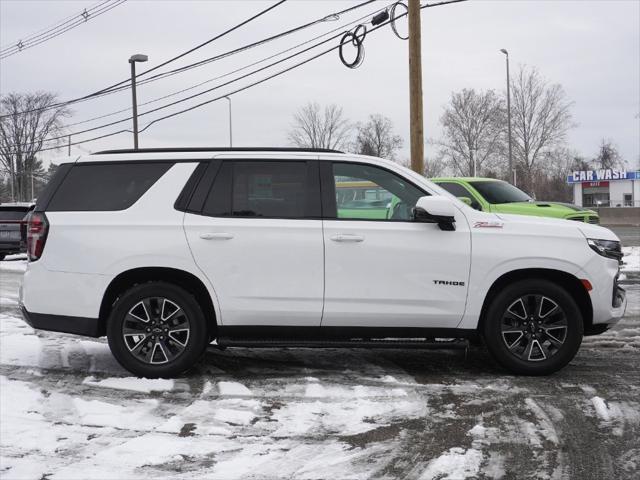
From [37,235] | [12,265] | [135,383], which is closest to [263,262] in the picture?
[135,383]

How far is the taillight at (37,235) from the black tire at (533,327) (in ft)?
12.1

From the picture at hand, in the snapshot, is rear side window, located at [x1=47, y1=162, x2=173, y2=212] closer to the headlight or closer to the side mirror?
the side mirror

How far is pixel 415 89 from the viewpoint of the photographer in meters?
12.3

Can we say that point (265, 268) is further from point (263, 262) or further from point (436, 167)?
point (436, 167)

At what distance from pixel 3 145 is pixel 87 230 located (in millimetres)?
78719

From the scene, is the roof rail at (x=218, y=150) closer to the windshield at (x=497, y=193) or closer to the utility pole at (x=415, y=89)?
the utility pole at (x=415, y=89)

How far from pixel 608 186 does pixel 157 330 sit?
211ft

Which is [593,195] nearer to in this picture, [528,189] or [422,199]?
[528,189]

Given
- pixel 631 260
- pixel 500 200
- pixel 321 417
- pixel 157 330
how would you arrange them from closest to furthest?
pixel 321 417 → pixel 157 330 → pixel 500 200 → pixel 631 260

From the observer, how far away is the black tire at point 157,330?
546 cm

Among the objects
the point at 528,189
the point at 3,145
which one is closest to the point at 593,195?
the point at 528,189

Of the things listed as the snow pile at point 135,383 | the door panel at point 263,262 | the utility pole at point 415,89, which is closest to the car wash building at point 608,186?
the utility pole at point 415,89

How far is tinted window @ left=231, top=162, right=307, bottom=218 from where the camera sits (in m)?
5.55

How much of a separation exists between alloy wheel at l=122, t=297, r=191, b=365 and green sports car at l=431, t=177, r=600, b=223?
714 cm
